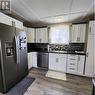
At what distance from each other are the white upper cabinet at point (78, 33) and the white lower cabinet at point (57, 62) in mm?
880

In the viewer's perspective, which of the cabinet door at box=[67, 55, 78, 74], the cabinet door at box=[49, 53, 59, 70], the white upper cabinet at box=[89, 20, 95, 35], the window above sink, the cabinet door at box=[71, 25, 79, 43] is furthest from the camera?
the window above sink

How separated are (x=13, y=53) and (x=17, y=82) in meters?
0.98

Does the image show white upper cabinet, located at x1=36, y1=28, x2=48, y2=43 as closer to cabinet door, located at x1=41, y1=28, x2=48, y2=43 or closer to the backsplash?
cabinet door, located at x1=41, y1=28, x2=48, y2=43

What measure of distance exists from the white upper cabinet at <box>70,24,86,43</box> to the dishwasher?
1.45m

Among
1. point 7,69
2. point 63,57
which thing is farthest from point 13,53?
point 63,57

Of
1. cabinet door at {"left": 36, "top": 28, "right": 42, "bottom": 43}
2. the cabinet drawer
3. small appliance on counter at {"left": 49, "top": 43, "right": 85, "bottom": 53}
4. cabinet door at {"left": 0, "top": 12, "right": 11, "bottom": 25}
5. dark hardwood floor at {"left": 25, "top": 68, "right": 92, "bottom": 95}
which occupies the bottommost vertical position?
dark hardwood floor at {"left": 25, "top": 68, "right": 92, "bottom": 95}

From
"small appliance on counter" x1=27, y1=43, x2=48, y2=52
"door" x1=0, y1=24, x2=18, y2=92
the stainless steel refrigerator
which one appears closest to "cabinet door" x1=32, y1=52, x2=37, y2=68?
"small appliance on counter" x1=27, y1=43, x2=48, y2=52

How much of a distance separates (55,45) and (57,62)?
0.96 meters

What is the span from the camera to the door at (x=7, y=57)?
1833mm

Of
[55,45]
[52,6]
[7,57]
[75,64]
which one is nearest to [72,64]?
[75,64]

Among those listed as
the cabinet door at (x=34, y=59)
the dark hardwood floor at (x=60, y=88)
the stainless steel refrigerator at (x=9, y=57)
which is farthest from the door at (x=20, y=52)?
the cabinet door at (x=34, y=59)

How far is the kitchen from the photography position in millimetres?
2014

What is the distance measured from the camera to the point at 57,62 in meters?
3.36

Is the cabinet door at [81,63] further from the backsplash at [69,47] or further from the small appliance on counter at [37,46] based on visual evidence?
the small appliance on counter at [37,46]
